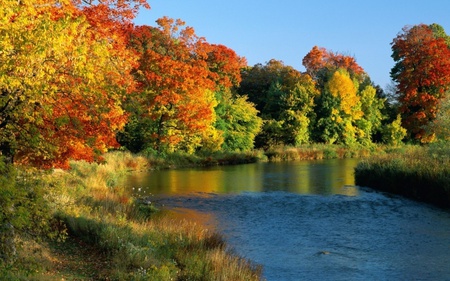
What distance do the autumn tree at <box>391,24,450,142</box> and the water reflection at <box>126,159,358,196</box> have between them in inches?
744

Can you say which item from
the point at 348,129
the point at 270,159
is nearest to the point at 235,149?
the point at 270,159

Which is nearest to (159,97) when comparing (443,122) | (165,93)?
(165,93)

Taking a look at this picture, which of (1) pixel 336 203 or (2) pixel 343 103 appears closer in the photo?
(1) pixel 336 203

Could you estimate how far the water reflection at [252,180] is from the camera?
1180 inches

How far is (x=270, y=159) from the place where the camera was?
51688 millimetres

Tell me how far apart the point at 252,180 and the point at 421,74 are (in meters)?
33.9

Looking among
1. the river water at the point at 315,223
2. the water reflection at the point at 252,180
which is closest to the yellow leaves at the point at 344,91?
the water reflection at the point at 252,180

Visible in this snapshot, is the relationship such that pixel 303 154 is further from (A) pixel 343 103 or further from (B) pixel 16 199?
(B) pixel 16 199

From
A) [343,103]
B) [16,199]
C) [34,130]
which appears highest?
[343,103]

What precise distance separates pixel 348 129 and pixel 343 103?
3336 mm

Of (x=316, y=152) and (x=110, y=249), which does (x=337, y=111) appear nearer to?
(x=316, y=152)

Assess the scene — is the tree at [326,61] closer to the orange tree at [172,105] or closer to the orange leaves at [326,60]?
the orange leaves at [326,60]

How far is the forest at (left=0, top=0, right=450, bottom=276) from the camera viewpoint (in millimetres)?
9367

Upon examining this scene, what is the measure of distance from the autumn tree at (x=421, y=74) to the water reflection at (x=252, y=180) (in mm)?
18908
